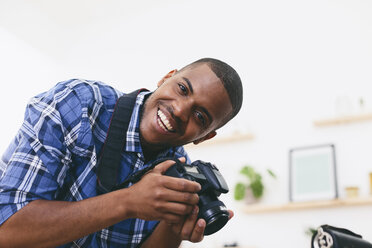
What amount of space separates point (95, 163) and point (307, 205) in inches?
86.8

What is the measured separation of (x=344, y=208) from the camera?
9.64 ft

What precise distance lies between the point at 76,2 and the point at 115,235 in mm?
3480

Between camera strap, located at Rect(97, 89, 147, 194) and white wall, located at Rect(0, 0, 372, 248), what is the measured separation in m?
2.23

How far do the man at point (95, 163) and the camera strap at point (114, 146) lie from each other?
0.02 m

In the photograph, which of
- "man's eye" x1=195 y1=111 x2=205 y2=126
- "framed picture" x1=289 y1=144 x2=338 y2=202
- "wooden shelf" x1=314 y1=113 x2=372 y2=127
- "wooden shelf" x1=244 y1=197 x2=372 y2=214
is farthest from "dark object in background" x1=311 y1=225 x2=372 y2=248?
"wooden shelf" x1=314 y1=113 x2=372 y2=127

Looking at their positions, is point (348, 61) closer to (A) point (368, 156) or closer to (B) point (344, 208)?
(A) point (368, 156)

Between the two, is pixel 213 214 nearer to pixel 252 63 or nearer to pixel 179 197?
pixel 179 197

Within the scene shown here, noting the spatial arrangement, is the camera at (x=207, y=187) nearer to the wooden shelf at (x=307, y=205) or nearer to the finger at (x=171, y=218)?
the finger at (x=171, y=218)

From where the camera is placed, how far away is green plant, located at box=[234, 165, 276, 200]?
318cm

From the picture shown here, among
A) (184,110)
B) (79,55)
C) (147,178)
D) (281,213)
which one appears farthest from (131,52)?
(147,178)

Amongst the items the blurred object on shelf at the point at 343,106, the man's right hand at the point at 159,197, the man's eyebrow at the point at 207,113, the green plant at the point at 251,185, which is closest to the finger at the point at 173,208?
the man's right hand at the point at 159,197

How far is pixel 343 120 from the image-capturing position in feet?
9.99

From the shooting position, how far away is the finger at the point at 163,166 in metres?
0.96

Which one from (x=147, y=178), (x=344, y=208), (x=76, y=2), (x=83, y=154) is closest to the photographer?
(x=147, y=178)
